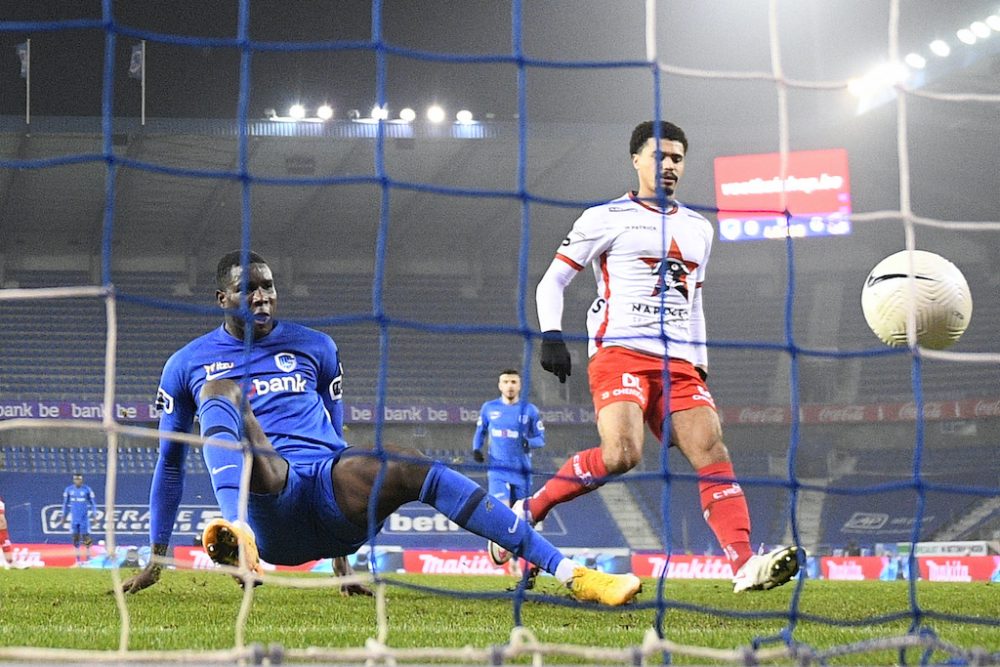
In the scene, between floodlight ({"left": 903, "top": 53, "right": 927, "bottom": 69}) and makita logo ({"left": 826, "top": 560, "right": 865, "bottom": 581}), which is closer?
makita logo ({"left": 826, "top": 560, "right": 865, "bottom": 581})

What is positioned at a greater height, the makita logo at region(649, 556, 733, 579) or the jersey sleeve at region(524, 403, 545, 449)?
the jersey sleeve at region(524, 403, 545, 449)

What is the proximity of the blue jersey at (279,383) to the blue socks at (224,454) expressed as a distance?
0.17 m

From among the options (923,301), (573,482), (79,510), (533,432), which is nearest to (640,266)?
(573,482)

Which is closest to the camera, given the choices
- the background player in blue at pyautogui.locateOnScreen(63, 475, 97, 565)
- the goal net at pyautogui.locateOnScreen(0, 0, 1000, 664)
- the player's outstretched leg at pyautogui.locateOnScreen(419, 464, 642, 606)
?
the player's outstretched leg at pyautogui.locateOnScreen(419, 464, 642, 606)

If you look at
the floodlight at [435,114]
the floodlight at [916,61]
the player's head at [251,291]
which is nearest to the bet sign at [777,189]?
the floodlight at [916,61]

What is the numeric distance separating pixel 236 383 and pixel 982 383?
24.0 meters

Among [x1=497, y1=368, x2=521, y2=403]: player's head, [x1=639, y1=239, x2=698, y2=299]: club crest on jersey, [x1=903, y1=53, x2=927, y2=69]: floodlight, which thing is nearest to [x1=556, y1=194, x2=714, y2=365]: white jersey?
[x1=639, y1=239, x2=698, y2=299]: club crest on jersey

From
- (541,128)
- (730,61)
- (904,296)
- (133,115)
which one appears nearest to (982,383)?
(730,61)

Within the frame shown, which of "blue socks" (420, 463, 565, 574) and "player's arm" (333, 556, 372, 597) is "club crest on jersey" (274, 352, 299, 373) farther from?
"player's arm" (333, 556, 372, 597)

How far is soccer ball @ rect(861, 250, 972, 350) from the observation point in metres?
5.10

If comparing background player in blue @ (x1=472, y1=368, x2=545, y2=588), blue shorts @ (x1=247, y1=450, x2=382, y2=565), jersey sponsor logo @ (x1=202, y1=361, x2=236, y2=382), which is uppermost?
background player in blue @ (x1=472, y1=368, x2=545, y2=588)

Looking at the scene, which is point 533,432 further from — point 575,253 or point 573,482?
point 573,482

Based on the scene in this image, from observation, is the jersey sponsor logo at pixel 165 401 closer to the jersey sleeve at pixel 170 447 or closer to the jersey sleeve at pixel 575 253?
the jersey sleeve at pixel 170 447

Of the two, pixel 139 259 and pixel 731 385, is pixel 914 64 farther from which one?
pixel 139 259
